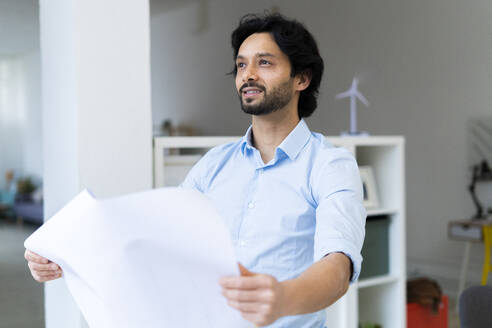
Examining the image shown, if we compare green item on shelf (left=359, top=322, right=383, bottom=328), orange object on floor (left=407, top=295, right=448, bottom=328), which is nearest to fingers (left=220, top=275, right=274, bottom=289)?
green item on shelf (left=359, top=322, right=383, bottom=328)

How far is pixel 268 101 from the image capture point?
125 centimetres

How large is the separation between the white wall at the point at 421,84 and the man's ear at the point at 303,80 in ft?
11.6

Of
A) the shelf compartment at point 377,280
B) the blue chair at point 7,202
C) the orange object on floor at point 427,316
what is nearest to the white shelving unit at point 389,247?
the shelf compartment at point 377,280

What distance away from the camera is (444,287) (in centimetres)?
489

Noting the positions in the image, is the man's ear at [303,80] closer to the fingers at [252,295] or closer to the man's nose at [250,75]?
the man's nose at [250,75]

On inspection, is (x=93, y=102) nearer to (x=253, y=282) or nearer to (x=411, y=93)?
(x=253, y=282)

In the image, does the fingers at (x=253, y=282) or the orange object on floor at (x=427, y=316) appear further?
the orange object on floor at (x=427, y=316)

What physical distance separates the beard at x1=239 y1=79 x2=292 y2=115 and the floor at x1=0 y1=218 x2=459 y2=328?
111 inches

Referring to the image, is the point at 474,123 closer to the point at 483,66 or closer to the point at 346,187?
the point at 483,66

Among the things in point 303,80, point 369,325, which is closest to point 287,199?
point 303,80

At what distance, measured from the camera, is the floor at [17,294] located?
11.9 feet

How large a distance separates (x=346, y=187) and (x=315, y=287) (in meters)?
0.29

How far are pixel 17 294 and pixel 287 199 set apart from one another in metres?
3.74

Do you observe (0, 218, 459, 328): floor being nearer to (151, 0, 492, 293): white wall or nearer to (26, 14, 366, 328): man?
(151, 0, 492, 293): white wall
